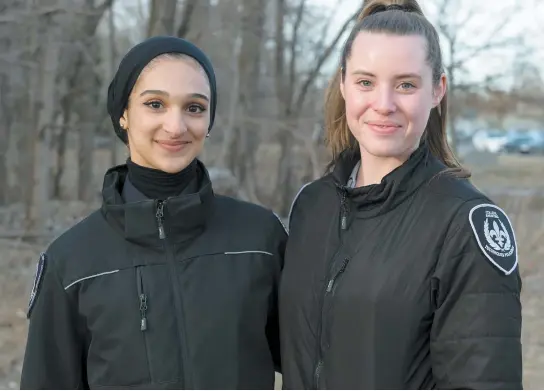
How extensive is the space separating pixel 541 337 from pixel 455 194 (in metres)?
7.21

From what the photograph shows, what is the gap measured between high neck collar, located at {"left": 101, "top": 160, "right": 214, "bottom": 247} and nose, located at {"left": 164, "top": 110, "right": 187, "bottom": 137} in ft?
0.68

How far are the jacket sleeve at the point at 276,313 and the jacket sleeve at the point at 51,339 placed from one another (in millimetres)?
626

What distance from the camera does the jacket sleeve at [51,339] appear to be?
7.55 ft

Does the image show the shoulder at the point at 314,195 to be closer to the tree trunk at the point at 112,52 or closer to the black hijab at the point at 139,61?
the black hijab at the point at 139,61

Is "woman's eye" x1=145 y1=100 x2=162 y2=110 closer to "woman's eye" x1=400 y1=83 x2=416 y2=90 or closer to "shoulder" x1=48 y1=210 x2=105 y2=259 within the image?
"shoulder" x1=48 y1=210 x2=105 y2=259

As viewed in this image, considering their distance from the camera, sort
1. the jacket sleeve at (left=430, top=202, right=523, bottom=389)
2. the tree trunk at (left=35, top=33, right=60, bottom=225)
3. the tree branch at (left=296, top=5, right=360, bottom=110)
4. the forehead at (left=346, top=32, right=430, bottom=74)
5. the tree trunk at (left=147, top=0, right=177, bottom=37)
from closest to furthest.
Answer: the jacket sleeve at (left=430, top=202, right=523, bottom=389) → the forehead at (left=346, top=32, right=430, bottom=74) → the tree trunk at (left=35, top=33, right=60, bottom=225) → the tree trunk at (left=147, top=0, right=177, bottom=37) → the tree branch at (left=296, top=5, right=360, bottom=110)

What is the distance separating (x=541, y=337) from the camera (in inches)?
335

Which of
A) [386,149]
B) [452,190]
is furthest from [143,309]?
[452,190]

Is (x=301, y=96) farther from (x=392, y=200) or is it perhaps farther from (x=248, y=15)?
(x=392, y=200)

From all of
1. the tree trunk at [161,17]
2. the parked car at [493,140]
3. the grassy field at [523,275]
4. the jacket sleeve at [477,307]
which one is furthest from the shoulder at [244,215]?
the parked car at [493,140]

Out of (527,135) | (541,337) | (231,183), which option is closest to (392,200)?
(541,337)

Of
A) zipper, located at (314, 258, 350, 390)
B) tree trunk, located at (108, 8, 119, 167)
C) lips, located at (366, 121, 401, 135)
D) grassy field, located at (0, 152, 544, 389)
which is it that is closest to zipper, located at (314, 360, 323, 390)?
zipper, located at (314, 258, 350, 390)

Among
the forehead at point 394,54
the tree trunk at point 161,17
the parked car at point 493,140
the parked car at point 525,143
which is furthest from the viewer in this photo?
the parked car at point 493,140

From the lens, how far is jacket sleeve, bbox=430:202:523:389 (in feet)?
6.08
